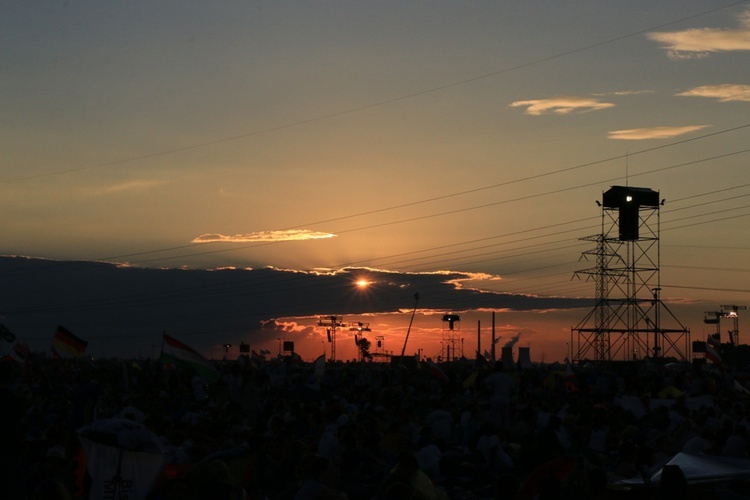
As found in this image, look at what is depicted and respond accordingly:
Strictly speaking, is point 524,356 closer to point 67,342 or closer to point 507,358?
point 507,358

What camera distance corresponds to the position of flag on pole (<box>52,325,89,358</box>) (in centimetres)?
3316

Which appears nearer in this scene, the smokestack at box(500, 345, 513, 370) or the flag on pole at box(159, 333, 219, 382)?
the flag on pole at box(159, 333, 219, 382)

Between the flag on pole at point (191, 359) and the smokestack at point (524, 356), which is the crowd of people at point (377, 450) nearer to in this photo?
the flag on pole at point (191, 359)

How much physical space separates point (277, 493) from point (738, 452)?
6.91 m

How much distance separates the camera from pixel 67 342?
33281 mm

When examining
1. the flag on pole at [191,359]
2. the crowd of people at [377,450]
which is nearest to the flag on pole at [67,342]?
the crowd of people at [377,450]

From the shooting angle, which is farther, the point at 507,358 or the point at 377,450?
the point at 507,358

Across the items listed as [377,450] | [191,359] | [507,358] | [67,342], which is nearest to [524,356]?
[507,358]

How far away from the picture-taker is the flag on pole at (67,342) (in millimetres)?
33156

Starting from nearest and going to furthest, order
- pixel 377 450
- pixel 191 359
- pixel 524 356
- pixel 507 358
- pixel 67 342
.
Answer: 1. pixel 377 450
2. pixel 191 359
3. pixel 67 342
4. pixel 507 358
5. pixel 524 356

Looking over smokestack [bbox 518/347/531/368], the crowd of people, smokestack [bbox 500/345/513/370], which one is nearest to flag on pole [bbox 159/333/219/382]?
the crowd of people

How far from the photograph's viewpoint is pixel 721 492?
10.0m

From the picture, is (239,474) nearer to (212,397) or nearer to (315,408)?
(315,408)

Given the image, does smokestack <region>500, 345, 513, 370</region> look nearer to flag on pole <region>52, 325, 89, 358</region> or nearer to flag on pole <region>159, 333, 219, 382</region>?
flag on pole <region>52, 325, 89, 358</region>
